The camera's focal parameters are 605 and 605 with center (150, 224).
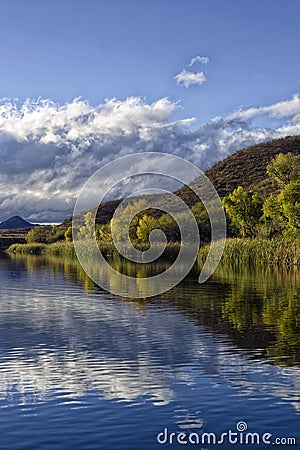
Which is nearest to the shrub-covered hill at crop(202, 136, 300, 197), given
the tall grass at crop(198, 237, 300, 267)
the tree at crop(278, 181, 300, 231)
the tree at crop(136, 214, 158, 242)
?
the tree at crop(136, 214, 158, 242)

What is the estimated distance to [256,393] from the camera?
1225cm

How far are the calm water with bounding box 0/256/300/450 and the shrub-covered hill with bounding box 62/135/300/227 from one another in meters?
99.7

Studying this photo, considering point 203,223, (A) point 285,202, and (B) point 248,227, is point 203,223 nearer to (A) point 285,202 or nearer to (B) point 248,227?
(B) point 248,227

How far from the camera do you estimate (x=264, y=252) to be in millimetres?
53562

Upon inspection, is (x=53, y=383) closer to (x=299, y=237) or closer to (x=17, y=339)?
(x=17, y=339)

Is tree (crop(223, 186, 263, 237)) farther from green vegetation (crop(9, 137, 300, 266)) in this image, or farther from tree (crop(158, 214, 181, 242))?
tree (crop(158, 214, 181, 242))

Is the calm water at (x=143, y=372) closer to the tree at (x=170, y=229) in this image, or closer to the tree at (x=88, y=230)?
the tree at (x=170, y=229)

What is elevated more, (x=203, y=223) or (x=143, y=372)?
(x=203, y=223)

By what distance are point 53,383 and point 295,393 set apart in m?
5.13

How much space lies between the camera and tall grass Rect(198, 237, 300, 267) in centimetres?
5081

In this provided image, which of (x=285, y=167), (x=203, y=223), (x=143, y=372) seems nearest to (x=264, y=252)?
(x=285, y=167)

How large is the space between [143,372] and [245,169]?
429 ft

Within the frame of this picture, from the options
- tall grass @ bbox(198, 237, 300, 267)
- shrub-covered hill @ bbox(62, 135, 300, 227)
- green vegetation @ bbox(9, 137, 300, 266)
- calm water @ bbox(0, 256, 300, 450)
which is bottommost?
calm water @ bbox(0, 256, 300, 450)

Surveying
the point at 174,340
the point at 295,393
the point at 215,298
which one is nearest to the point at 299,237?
the point at 215,298
